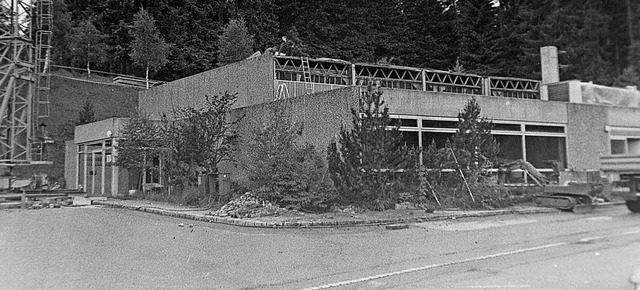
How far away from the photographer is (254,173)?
1429 centimetres

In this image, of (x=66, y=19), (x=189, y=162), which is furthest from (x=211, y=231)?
(x=66, y=19)

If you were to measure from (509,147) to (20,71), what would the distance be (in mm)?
19743

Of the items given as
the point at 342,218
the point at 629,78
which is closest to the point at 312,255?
the point at 342,218

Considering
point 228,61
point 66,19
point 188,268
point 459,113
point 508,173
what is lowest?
point 188,268

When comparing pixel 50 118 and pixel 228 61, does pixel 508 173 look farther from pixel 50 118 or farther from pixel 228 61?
pixel 50 118

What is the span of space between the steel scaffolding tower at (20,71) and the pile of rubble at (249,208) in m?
12.4

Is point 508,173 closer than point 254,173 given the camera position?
No

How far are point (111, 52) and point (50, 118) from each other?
11.4 meters

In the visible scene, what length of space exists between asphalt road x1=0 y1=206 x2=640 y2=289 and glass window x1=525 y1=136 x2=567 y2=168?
1366mm

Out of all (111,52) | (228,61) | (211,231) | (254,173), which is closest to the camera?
(211,231)

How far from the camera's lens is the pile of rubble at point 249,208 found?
43.1 feet

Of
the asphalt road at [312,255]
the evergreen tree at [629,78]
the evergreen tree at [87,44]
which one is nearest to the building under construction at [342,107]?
the asphalt road at [312,255]

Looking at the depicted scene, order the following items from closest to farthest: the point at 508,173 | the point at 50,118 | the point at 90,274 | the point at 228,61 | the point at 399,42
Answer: the point at 90,274 < the point at 508,173 < the point at 50,118 < the point at 228,61 < the point at 399,42

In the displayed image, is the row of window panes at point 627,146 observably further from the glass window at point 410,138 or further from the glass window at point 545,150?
the glass window at point 410,138
